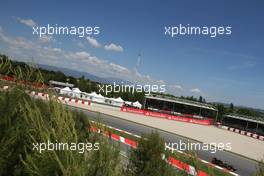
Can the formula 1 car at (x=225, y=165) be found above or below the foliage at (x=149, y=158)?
below

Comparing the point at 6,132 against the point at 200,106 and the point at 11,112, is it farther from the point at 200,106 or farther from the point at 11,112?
the point at 200,106

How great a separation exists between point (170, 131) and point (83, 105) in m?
16.2

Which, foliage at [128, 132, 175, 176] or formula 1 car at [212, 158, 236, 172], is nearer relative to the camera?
foliage at [128, 132, 175, 176]

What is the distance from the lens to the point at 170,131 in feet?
126

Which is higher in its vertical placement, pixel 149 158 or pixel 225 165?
pixel 149 158

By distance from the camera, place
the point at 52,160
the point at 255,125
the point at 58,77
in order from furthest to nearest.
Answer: the point at 58,77, the point at 255,125, the point at 52,160

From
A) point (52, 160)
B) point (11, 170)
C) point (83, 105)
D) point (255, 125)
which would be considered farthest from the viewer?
point (255, 125)

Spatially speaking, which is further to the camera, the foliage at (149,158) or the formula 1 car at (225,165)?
the formula 1 car at (225,165)

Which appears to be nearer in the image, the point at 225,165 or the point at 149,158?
the point at 149,158

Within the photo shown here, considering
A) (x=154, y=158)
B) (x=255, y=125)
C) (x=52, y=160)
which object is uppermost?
(x=52, y=160)

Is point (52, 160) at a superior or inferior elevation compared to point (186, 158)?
superior

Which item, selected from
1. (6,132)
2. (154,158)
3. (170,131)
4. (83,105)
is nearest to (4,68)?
(6,132)

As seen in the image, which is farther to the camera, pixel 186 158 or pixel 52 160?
pixel 186 158

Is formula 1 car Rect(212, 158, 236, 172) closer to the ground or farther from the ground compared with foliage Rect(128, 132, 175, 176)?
closer to the ground
